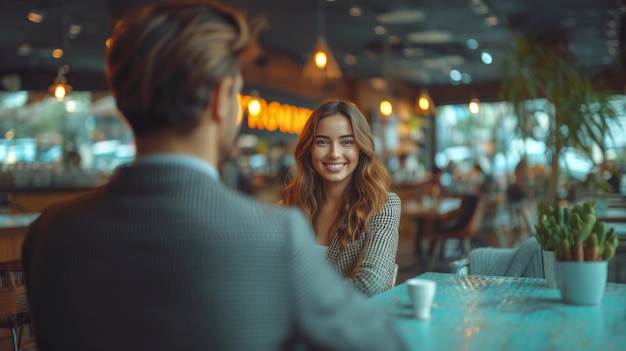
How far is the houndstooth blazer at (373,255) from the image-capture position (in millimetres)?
1981

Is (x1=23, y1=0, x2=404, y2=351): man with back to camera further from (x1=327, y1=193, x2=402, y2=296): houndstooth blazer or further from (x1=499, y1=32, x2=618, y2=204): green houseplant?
(x1=499, y1=32, x2=618, y2=204): green houseplant

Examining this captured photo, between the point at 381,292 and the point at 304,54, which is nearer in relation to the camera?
the point at 381,292

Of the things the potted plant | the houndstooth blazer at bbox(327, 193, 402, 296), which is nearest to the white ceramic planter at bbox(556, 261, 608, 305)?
the potted plant

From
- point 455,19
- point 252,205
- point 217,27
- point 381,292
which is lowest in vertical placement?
point 381,292

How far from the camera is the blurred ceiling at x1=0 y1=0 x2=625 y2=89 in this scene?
25.5 ft

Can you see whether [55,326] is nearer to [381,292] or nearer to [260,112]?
[381,292]

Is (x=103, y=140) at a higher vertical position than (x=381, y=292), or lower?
higher

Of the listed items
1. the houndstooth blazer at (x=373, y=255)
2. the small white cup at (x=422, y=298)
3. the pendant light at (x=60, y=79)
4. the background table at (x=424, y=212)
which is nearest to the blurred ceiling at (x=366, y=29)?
the pendant light at (x=60, y=79)

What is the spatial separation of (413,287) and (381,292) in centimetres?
42

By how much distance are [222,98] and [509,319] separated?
3.23 feet

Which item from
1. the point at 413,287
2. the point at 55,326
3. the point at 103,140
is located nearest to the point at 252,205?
the point at 55,326

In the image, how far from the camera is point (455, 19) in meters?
8.69

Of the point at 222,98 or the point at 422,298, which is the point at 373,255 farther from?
the point at 222,98

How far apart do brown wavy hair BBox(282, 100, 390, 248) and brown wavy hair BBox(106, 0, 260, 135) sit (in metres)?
1.32
